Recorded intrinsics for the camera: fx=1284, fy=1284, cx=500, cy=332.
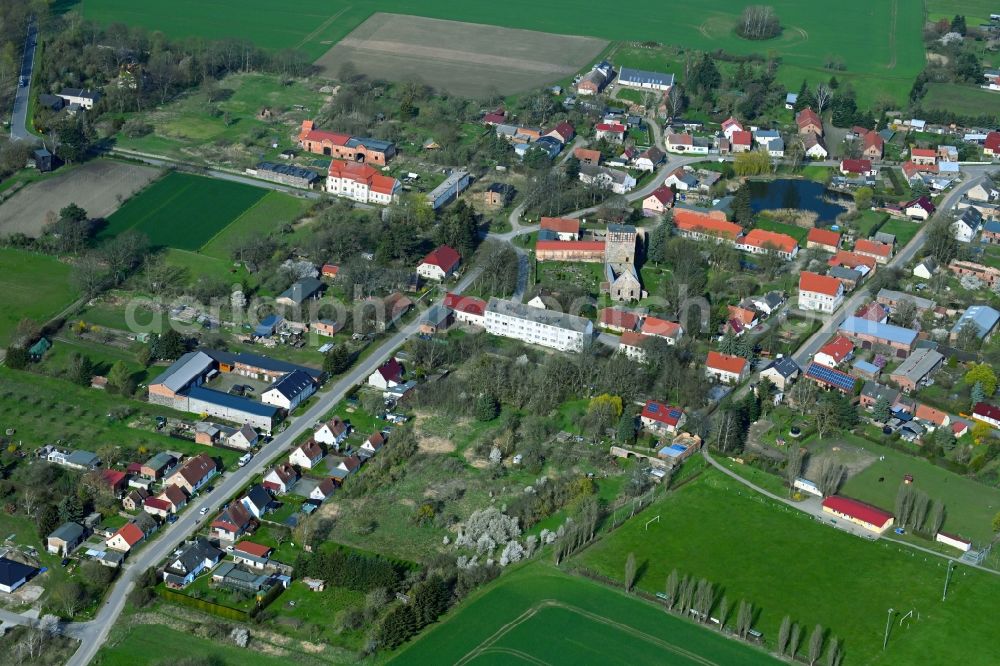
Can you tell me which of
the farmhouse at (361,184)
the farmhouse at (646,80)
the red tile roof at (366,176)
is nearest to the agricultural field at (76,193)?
the farmhouse at (361,184)

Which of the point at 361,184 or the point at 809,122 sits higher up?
the point at 809,122

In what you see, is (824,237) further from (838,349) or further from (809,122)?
(809,122)

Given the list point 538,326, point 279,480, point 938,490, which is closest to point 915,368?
point 938,490

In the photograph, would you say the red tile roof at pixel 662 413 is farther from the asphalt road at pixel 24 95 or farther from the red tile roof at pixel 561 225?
the asphalt road at pixel 24 95

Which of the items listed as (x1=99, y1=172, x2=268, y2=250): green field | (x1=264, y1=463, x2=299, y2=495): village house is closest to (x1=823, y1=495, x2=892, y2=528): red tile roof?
(x1=264, y1=463, x2=299, y2=495): village house

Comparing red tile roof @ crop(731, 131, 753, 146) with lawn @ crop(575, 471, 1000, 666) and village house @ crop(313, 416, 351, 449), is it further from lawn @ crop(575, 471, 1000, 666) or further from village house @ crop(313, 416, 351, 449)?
village house @ crop(313, 416, 351, 449)

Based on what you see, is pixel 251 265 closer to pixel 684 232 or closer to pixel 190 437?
pixel 190 437
